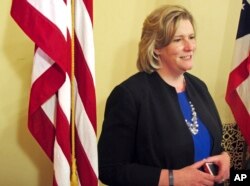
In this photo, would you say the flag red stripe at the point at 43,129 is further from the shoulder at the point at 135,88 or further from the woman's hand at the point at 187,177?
the woman's hand at the point at 187,177

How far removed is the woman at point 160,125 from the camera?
1.55 metres

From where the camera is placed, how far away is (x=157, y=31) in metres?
1.63

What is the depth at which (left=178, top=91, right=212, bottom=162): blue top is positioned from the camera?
1.63 metres

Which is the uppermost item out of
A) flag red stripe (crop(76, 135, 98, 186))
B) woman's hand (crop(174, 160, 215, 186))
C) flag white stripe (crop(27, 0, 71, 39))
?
flag white stripe (crop(27, 0, 71, 39))

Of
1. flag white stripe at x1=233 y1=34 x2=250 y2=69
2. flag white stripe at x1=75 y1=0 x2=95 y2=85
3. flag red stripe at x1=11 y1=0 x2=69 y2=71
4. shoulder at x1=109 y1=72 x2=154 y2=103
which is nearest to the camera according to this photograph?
flag red stripe at x1=11 y1=0 x2=69 y2=71

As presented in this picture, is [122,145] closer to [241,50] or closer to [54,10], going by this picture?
[54,10]

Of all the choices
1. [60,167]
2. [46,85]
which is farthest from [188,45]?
[60,167]

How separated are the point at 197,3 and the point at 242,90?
69 cm

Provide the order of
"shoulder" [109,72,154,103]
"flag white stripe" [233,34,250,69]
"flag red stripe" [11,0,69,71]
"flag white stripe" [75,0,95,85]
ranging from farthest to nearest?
1. "flag white stripe" [233,34,250,69]
2. "shoulder" [109,72,154,103]
3. "flag white stripe" [75,0,95,85]
4. "flag red stripe" [11,0,69,71]

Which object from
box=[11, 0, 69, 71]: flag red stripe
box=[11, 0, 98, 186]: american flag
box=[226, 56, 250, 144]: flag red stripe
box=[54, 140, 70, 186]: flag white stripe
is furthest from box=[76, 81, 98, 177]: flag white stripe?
box=[226, 56, 250, 144]: flag red stripe

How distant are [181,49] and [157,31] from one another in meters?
0.13

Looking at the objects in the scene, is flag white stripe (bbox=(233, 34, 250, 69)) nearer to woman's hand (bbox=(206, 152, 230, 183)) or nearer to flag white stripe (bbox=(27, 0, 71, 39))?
woman's hand (bbox=(206, 152, 230, 183))

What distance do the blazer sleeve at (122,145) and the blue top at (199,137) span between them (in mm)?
212

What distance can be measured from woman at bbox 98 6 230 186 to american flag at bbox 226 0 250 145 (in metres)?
0.58
